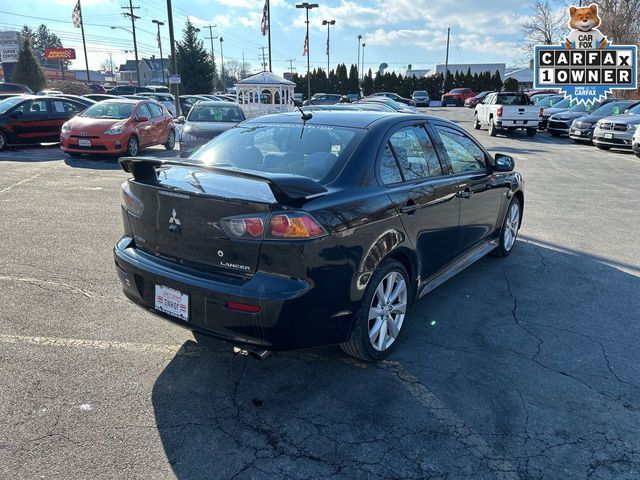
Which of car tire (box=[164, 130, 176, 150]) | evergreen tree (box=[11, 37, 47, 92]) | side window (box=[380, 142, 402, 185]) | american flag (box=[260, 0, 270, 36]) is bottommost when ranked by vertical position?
car tire (box=[164, 130, 176, 150])

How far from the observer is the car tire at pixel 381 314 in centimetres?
325

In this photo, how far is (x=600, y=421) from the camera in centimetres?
293

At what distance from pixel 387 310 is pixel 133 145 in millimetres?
11347

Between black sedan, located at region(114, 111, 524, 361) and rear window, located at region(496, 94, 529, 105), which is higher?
rear window, located at region(496, 94, 529, 105)

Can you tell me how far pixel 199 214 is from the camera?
2949mm

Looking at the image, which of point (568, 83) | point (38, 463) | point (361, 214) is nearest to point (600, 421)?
point (361, 214)

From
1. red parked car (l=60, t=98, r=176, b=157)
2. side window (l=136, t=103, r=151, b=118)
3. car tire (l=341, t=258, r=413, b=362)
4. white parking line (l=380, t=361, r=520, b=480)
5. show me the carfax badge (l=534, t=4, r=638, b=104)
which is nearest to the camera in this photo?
white parking line (l=380, t=361, r=520, b=480)

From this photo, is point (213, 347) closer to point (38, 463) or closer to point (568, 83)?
point (38, 463)

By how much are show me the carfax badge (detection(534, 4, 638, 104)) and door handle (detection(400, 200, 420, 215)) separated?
24.5 m

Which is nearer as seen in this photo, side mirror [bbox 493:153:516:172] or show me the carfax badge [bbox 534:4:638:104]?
side mirror [bbox 493:153:516:172]

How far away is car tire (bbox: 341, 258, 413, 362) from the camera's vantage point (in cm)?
325

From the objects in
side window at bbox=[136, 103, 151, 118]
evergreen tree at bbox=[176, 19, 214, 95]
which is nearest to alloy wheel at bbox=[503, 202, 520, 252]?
side window at bbox=[136, 103, 151, 118]

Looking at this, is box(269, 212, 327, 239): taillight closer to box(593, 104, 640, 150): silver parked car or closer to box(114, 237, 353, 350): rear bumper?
box(114, 237, 353, 350): rear bumper

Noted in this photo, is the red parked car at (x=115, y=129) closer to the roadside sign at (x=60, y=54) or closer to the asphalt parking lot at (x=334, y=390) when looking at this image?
the asphalt parking lot at (x=334, y=390)
